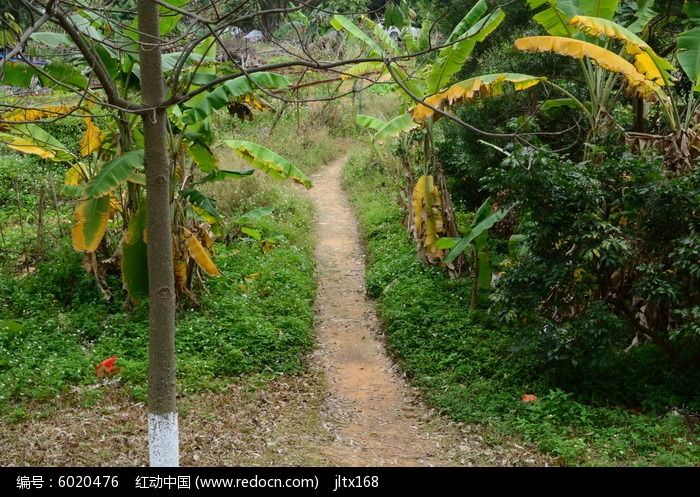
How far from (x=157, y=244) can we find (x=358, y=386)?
4784mm

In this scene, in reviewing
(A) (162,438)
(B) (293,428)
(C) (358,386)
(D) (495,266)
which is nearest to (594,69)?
(D) (495,266)

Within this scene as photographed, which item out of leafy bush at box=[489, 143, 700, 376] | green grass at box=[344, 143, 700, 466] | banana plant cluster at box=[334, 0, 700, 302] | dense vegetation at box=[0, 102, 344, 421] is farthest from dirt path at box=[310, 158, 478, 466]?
banana plant cluster at box=[334, 0, 700, 302]

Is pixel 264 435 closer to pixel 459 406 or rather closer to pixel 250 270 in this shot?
pixel 459 406

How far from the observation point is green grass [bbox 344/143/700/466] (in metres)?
7.20

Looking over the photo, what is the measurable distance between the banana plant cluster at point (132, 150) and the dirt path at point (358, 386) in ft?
7.49

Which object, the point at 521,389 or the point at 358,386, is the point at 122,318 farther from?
the point at 521,389

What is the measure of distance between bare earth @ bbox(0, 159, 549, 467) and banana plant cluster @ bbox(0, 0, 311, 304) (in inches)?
89.7

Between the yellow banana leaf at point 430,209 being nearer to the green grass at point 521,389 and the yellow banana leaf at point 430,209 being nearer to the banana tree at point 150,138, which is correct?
the green grass at point 521,389

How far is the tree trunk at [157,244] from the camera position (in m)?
5.43

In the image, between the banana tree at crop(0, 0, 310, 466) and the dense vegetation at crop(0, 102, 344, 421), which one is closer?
the banana tree at crop(0, 0, 310, 466)

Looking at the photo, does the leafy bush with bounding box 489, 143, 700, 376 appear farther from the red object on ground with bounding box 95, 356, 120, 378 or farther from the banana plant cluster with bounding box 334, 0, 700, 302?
the red object on ground with bounding box 95, 356, 120, 378

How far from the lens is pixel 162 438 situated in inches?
226

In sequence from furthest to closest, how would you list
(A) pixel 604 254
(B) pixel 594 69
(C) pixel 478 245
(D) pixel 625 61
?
1. (C) pixel 478 245
2. (B) pixel 594 69
3. (D) pixel 625 61
4. (A) pixel 604 254
